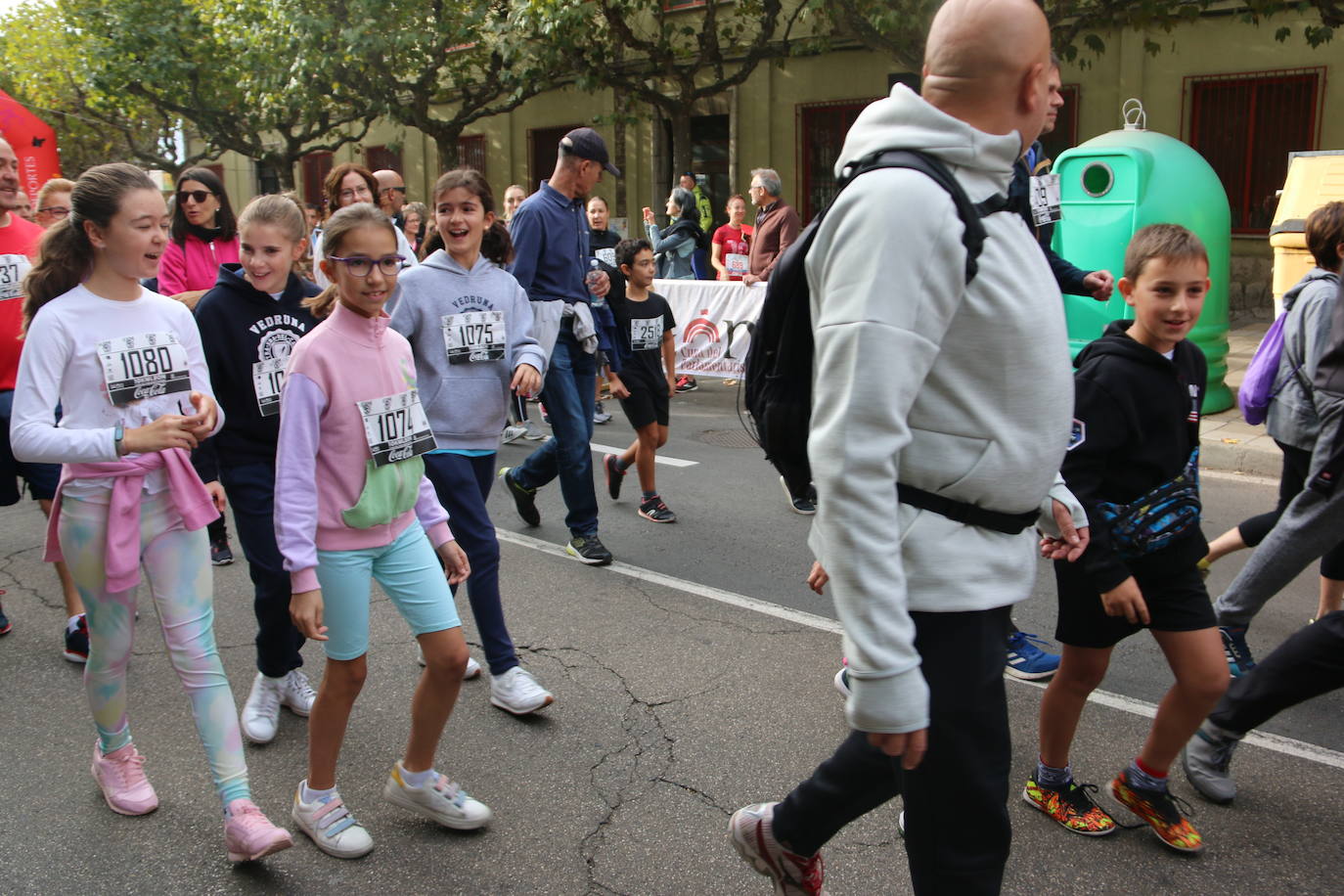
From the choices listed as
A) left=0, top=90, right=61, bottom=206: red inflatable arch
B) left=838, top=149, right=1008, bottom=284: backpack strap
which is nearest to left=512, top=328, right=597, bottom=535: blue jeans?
left=838, top=149, right=1008, bottom=284: backpack strap

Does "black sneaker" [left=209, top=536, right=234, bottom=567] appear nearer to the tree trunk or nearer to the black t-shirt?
the black t-shirt

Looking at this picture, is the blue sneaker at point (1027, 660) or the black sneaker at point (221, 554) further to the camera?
the black sneaker at point (221, 554)

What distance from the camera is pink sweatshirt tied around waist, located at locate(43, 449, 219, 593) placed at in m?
3.05

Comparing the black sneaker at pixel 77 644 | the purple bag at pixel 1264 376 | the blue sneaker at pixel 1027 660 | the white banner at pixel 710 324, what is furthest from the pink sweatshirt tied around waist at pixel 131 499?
the white banner at pixel 710 324

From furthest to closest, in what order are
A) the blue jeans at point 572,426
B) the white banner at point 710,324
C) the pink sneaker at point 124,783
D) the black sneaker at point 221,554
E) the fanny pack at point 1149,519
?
1. the white banner at point 710,324
2. the black sneaker at point 221,554
3. the blue jeans at point 572,426
4. the pink sneaker at point 124,783
5. the fanny pack at point 1149,519

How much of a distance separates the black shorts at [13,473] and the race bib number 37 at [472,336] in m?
1.89

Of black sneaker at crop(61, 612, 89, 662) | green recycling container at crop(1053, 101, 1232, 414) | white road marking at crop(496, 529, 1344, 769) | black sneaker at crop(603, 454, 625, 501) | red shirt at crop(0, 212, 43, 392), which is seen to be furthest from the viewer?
green recycling container at crop(1053, 101, 1232, 414)

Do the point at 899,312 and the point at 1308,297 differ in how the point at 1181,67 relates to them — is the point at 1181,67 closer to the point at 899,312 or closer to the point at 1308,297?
the point at 1308,297

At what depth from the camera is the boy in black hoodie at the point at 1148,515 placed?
111 inches

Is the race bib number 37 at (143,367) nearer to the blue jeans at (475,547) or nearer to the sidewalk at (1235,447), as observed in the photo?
the blue jeans at (475,547)

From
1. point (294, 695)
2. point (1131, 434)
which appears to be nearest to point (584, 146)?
point (294, 695)

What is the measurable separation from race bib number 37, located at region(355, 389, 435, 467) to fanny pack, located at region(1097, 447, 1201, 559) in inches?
71.1

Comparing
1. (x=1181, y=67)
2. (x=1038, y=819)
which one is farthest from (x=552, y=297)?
(x=1181, y=67)

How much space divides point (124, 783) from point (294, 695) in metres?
0.72
